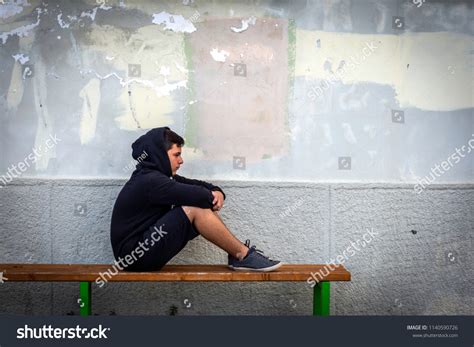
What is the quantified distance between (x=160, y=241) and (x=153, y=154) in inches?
25.5

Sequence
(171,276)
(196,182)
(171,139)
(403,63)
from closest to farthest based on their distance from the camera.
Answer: (171,276) → (171,139) → (196,182) → (403,63)

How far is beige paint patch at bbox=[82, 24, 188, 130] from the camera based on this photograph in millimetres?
5531

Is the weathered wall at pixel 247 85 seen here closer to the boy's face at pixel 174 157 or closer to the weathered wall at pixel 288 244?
the weathered wall at pixel 288 244

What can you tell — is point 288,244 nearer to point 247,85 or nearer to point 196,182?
point 196,182

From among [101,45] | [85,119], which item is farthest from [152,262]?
[101,45]

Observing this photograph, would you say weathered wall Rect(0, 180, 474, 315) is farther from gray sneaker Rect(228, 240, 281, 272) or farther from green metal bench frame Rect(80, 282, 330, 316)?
gray sneaker Rect(228, 240, 281, 272)

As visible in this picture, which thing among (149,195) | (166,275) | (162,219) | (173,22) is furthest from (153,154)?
(173,22)

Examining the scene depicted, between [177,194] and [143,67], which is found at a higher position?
[143,67]

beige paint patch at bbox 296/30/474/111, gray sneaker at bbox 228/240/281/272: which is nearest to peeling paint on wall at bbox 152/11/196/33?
beige paint patch at bbox 296/30/474/111

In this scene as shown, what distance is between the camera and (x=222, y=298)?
219 inches

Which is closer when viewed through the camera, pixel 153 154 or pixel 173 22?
pixel 153 154

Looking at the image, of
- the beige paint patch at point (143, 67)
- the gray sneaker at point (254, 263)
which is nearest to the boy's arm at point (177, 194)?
the gray sneaker at point (254, 263)

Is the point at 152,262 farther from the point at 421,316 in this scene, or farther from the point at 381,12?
the point at 381,12

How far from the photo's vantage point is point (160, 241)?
4730mm
